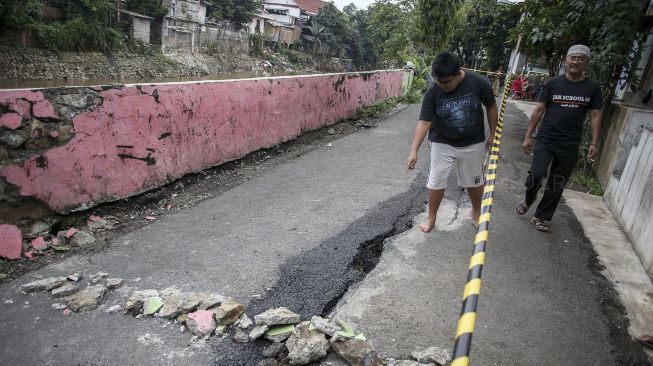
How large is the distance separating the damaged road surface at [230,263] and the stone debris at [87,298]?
0.05 m

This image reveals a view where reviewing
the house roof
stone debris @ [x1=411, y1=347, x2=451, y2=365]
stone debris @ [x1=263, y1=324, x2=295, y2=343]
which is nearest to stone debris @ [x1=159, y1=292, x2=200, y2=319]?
stone debris @ [x1=263, y1=324, x2=295, y2=343]

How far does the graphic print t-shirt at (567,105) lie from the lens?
3797 millimetres

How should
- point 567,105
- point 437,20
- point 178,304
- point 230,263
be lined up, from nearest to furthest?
point 178,304 → point 230,263 → point 567,105 → point 437,20

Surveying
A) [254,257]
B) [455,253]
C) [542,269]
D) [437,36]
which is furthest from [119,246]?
[437,36]

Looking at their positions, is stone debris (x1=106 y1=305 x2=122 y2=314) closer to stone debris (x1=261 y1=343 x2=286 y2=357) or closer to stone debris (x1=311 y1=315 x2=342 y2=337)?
stone debris (x1=261 y1=343 x2=286 y2=357)

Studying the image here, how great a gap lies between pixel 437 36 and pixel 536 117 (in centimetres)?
1376

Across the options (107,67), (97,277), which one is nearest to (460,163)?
(97,277)

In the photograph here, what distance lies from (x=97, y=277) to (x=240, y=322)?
1261 mm

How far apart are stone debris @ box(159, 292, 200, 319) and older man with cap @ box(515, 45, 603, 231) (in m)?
3.40

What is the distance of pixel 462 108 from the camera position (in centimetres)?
342

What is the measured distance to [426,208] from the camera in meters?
4.75

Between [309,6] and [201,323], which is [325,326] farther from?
[309,6]

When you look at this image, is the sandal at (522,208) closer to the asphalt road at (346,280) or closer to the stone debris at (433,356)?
the asphalt road at (346,280)

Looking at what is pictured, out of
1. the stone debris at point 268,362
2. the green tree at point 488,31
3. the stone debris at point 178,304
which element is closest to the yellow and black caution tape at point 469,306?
the stone debris at point 268,362
